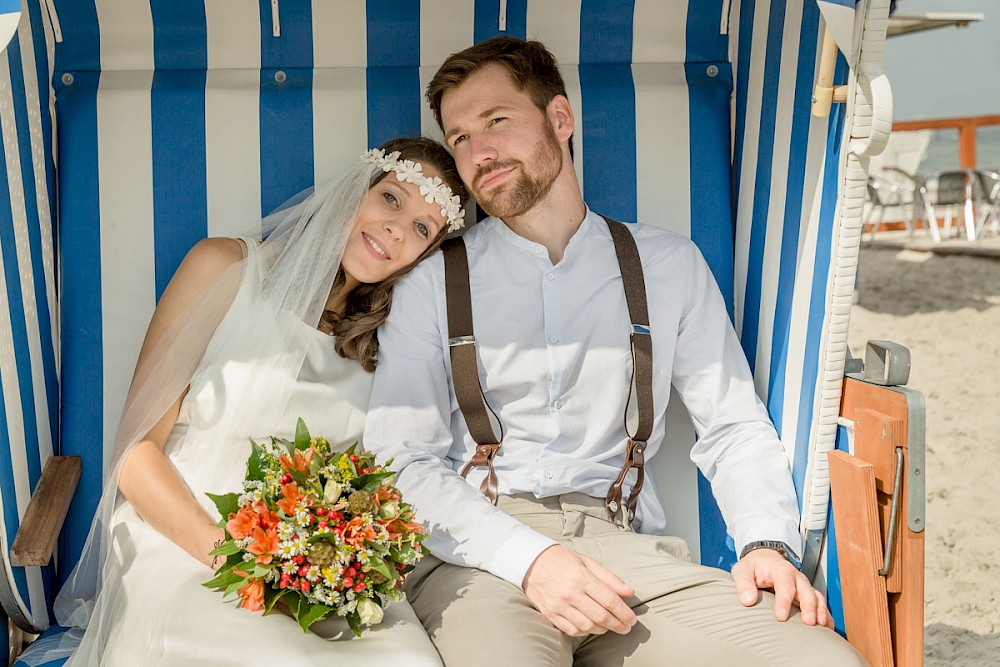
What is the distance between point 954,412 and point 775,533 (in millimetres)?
4034

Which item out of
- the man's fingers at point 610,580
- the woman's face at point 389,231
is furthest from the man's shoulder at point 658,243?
the man's fingers at point 610,580

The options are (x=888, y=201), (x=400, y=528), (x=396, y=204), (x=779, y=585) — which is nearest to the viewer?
(x=400, y=528)

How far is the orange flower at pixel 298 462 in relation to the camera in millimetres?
1925

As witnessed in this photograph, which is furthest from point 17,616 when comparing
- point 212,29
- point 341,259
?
point 212,29

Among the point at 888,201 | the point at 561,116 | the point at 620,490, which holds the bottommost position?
the point at 888,201

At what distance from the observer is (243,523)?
1841mm

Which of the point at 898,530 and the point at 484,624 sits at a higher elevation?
the point at 898,530

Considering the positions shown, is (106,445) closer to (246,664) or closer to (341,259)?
(341,259)

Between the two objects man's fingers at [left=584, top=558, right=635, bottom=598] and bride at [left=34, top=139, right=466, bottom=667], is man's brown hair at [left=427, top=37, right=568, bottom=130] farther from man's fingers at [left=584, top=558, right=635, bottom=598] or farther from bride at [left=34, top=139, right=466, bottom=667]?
man's fingers at [left=584, top=558, right=635, bottom=598]

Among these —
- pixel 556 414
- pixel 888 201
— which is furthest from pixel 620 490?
pixel 888 201

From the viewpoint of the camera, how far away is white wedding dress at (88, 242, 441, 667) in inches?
73.4

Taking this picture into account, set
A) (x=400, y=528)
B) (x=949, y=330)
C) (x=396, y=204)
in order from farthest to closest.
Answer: (x=949, y=330)
(x=396, y=204)
(x=400, y=528)

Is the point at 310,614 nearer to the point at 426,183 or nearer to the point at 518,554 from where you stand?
the point at 518,554

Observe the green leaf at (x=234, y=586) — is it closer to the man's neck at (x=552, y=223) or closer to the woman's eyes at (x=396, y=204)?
the woman's eyes at (x=396, y=204)
